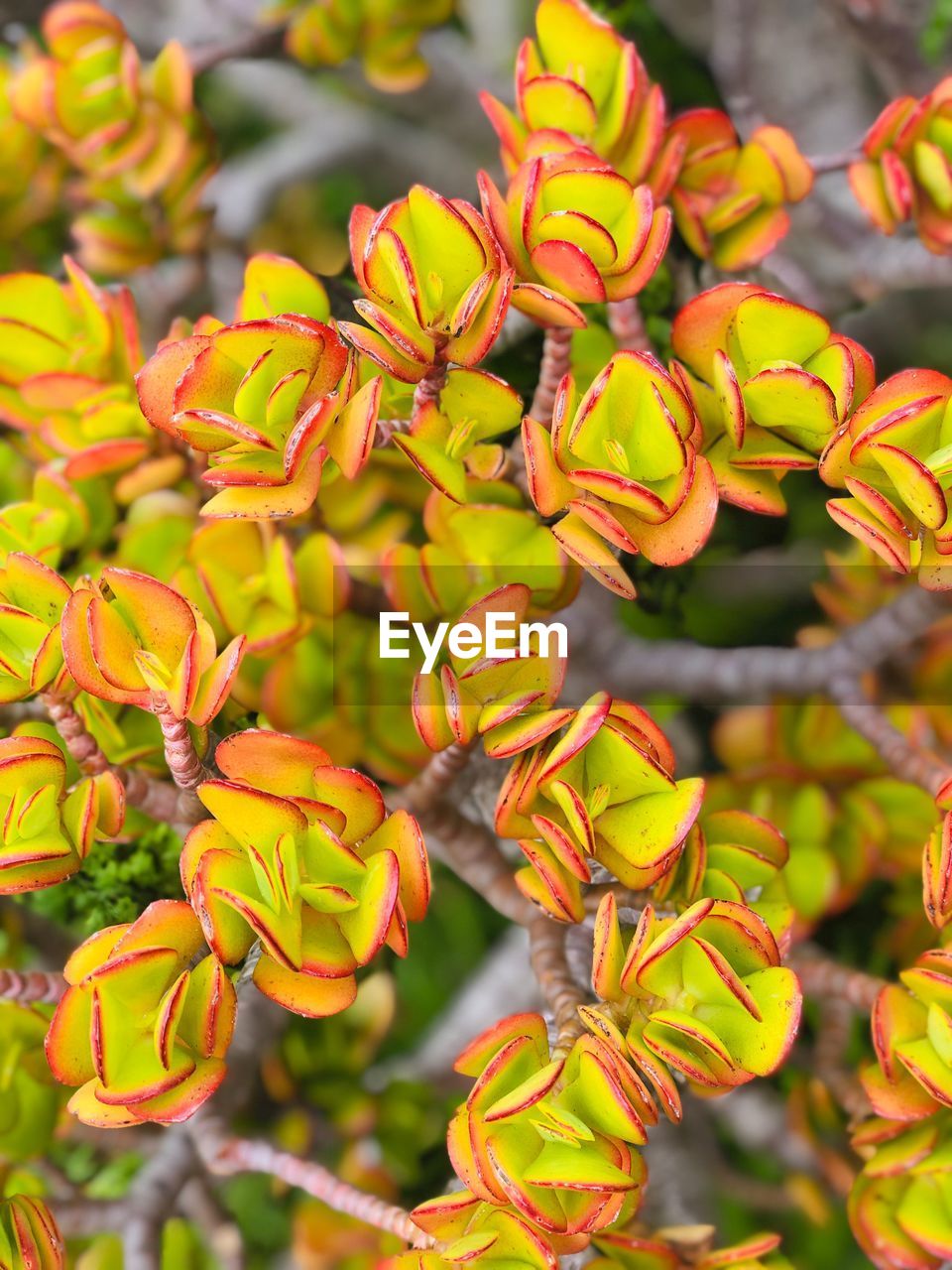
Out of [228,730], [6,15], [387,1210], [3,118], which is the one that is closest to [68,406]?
[228,730]

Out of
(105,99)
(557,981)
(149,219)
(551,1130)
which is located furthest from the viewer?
(149,219)

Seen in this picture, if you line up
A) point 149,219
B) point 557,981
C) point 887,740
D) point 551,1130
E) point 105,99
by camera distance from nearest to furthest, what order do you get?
point 551,1130
point 557,981
point 887,740
point 105,99
point 149,219

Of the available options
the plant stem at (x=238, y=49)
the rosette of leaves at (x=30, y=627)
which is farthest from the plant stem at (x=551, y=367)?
the plant stem at (x=238, y=49)

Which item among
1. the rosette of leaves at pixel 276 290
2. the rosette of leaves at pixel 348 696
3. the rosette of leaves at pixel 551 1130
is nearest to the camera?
the rosette of leaves at pixel 551 1130

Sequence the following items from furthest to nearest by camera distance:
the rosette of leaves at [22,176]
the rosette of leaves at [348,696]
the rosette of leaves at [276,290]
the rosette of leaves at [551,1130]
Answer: the rosette of leaves at [22,176] → the rosette of leaves at [348,696] → the rosette of leaves at [276,290] → the rosette of leaves at [551,1130]

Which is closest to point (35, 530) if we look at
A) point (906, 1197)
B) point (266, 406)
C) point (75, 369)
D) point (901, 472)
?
point (75, 369)

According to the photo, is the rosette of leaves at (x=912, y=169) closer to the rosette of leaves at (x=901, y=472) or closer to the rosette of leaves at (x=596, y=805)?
the rosette of leaves at (x=901, y=472)

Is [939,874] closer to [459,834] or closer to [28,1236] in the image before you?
[459,834]

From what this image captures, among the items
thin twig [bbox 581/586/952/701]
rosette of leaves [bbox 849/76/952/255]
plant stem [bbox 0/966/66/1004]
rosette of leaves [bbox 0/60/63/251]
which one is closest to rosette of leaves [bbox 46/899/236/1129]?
plant stem [bbox 0/966/66/1004]
